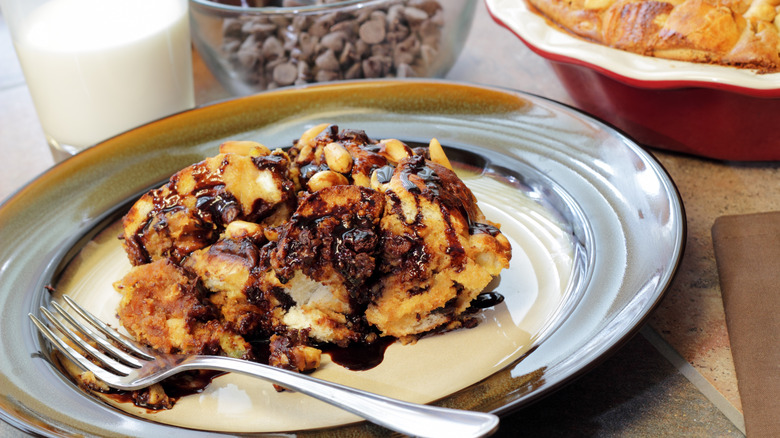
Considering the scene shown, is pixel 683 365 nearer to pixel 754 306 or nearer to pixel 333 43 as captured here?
pixel 754 306

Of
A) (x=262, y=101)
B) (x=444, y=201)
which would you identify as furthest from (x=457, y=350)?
(x=262, y=101)

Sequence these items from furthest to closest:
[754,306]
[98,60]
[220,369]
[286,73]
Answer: [286,73], [98,60], [754,306], [220,369]

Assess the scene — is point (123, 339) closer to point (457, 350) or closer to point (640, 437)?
point (457, 350)

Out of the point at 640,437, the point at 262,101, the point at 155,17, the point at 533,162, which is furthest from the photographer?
the point at 155,17

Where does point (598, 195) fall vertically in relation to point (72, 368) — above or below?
above

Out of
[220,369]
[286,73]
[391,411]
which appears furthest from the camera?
[286,73]

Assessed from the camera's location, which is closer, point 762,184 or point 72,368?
point 72,368

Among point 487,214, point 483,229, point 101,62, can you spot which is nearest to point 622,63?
point 487,214
